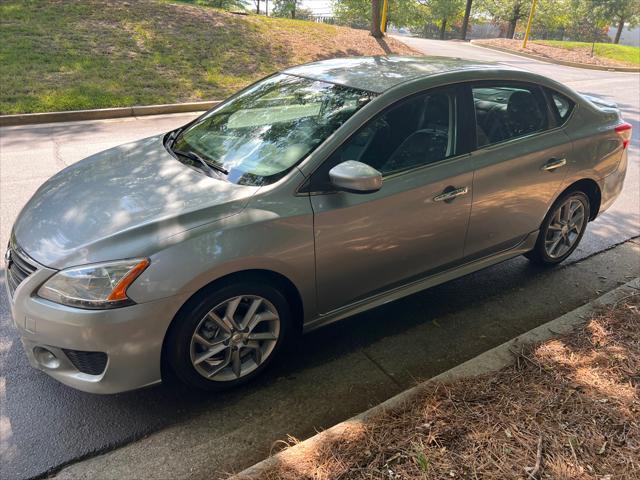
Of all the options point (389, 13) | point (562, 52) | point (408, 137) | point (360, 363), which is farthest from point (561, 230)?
point (389, 13)

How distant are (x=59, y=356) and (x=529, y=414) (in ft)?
7.58

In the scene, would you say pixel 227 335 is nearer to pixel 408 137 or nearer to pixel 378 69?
pixel 408 137

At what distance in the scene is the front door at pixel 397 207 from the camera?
2.89 meters

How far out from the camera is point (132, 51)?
485 inches

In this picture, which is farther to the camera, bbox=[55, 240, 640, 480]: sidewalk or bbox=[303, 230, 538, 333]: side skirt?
bbox=[303, 230, 538, 333]: side skirt

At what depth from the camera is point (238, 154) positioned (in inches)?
123

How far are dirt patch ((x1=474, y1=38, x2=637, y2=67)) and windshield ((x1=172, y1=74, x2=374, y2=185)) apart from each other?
24243mm

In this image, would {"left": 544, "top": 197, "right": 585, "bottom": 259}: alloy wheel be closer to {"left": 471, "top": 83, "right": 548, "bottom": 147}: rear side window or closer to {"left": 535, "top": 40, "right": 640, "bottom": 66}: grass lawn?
{"left": 471, "top": 83, "right": 548, "bottom": 147}: rear side window

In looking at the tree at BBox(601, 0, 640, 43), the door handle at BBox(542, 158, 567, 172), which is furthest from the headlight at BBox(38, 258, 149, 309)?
the tree at BBox(601, 0, 640, 43)

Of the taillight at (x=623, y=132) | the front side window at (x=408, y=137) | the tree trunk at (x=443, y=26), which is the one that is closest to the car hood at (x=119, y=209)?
the front side window at (x=408, y=137)

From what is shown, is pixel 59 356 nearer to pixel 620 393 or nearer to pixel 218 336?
pixel 218 336

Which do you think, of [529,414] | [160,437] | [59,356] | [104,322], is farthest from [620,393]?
[59,356]

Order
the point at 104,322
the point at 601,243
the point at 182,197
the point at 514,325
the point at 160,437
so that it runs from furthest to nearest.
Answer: the point at 601,243, the point at 514,325, the point at 182,197, the point at 160,437, the point at 104,322

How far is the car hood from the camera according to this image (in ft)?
8.07
